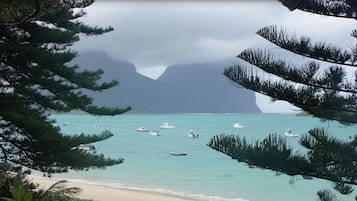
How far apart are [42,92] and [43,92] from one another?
0.02m

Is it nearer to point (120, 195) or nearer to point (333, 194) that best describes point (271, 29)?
point (333, 194)

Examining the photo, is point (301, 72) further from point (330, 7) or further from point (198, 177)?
point (198, 177)

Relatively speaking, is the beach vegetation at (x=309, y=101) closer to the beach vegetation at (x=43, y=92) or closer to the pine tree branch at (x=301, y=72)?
the pine tree branch at (x=301, y=72)

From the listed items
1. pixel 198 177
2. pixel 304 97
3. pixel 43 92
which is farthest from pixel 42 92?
pixel 198 177

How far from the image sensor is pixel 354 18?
142 inches

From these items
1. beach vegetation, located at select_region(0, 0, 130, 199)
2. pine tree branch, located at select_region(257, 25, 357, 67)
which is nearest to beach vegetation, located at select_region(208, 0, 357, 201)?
pine tree branch, located at select_region(257, 25, 357, 67)

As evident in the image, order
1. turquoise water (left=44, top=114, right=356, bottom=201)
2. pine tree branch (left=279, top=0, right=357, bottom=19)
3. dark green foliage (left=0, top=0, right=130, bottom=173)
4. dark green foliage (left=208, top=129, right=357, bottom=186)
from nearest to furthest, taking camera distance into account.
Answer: pine tree branch (left=279, top=0, right=357, bottom=19) < dark green foliage (left=208, top=129, right=357, bottom=186) < dark green foliage (left=0, top=0, right=130, bottom=173) < turquoise water (left=44, top=114, right=356, bottom=201)

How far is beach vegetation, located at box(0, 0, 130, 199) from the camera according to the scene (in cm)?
859

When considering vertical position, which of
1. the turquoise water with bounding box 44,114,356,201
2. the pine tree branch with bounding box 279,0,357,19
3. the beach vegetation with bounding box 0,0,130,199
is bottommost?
the turquoise water with bounding box 44,114,356,201

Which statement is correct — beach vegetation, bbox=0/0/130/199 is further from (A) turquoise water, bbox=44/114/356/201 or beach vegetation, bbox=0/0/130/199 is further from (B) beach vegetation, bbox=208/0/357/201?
(B) beach vegetation, bbox=208/0/357/201

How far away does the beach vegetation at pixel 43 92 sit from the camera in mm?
8586

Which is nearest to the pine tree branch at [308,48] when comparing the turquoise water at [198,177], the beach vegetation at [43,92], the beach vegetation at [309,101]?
the beach vegetation at [309,101]

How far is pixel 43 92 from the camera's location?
9.52 m

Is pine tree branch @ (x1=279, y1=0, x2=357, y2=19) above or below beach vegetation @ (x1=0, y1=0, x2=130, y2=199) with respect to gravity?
above
